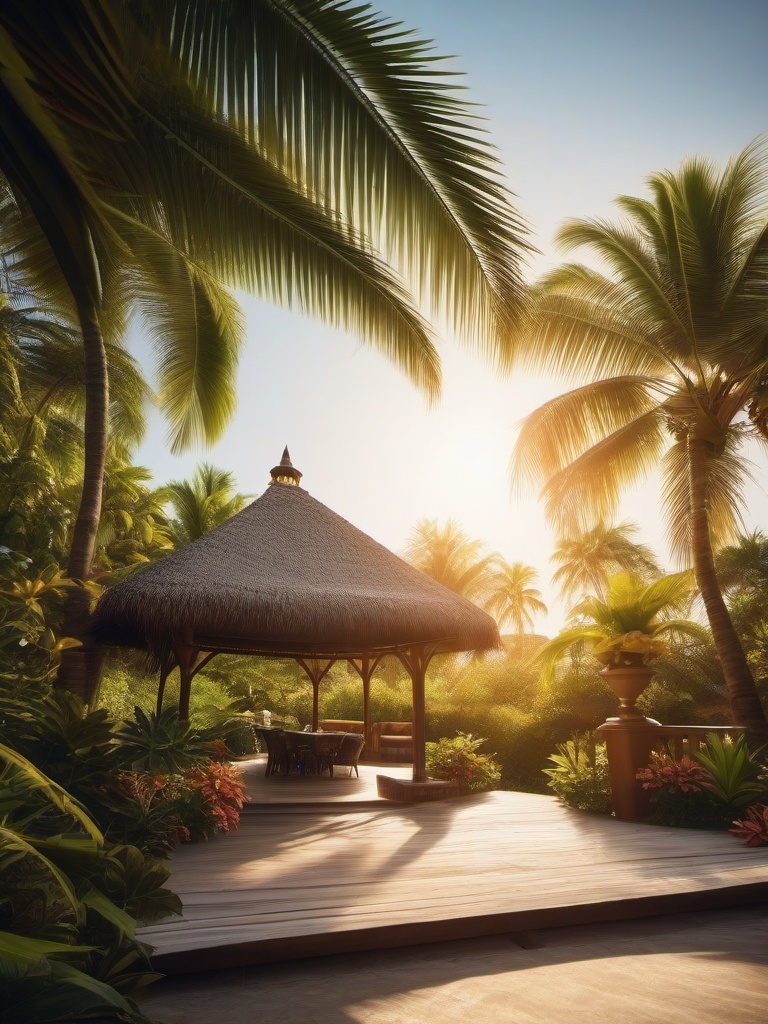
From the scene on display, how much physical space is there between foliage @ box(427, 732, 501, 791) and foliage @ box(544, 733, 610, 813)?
3.93 feet

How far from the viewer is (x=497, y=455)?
1180cm

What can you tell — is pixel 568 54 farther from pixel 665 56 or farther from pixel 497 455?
pixel 497 455

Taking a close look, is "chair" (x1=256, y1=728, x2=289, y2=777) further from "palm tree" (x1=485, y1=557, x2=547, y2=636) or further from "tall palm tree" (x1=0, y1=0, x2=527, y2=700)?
"palm tree" (x1=485, y1=557, x2=547, y2=636)

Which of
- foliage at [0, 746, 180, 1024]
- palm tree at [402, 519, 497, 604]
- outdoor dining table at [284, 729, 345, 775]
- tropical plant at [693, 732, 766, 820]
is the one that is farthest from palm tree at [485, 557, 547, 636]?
foliage at [0, 746, 180, 1024]

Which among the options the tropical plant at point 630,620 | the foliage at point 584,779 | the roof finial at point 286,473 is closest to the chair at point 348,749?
the foliage at point 584,779

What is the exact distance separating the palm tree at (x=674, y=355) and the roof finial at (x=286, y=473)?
3881 millimetres

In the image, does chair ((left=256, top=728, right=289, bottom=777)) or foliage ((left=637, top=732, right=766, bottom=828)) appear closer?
foliage ((left=637, top=732, right=766, bottom=828))

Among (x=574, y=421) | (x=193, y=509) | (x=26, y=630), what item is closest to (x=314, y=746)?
(x=26, y=630)

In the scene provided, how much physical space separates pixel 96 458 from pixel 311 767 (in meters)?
6.54

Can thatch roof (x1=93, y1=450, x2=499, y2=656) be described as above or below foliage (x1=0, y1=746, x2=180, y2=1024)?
above

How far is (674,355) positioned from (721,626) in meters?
4.13

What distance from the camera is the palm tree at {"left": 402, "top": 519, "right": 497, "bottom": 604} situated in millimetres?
27703

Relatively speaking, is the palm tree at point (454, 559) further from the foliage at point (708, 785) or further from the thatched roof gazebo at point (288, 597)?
the foliage at point (708, 785)

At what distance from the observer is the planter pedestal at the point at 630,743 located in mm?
6520
